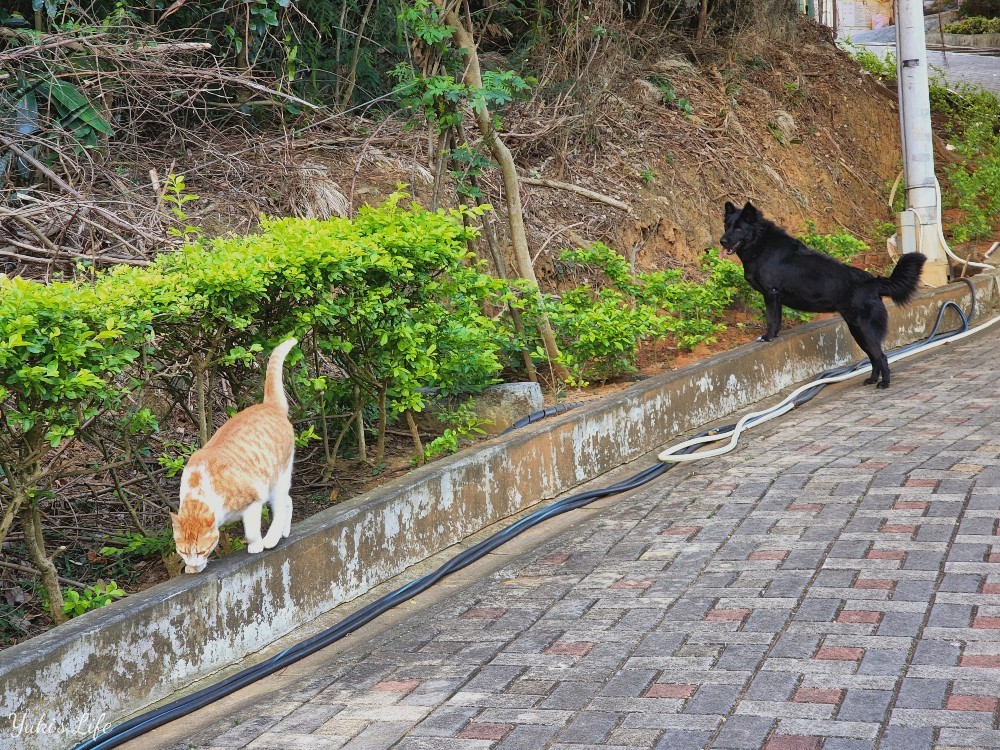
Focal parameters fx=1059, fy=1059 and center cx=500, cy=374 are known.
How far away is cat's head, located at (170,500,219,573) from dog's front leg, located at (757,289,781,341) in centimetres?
621

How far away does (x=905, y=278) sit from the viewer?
904cm

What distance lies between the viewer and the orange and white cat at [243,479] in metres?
4.40

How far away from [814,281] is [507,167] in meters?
2.95

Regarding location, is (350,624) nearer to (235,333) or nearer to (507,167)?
(235,333)

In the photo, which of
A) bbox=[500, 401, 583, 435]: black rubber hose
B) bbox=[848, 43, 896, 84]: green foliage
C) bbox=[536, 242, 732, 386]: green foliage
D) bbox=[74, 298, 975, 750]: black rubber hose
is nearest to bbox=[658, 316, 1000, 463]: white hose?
bbox=[74, 298, 975, 750]: black rubber hose

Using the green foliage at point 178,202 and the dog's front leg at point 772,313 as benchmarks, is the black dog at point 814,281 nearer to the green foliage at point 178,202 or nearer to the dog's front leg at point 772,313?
the dog's front leg at point 772,313

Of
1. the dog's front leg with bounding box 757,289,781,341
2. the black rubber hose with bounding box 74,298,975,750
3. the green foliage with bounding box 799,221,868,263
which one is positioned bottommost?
the black rubber hose with bounding box 74,298,975,750

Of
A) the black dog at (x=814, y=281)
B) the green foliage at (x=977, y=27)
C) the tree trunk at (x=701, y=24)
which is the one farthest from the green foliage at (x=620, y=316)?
the green foliage at (x=977, y=27)

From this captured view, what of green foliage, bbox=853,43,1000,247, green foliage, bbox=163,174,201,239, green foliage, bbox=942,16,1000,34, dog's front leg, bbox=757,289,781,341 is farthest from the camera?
green foliage, bbox=942,16,1000,34

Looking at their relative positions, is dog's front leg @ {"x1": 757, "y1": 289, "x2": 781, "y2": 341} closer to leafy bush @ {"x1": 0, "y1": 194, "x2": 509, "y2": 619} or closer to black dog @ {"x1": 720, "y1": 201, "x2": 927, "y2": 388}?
black dog @ {"x1": 720, "y1": 201, "x2": 927, "y2": 388}

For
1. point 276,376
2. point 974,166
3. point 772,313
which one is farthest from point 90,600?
point 974,166

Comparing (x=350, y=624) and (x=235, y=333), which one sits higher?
(x=235, y=333)

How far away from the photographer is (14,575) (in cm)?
575

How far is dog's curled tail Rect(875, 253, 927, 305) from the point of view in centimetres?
902
